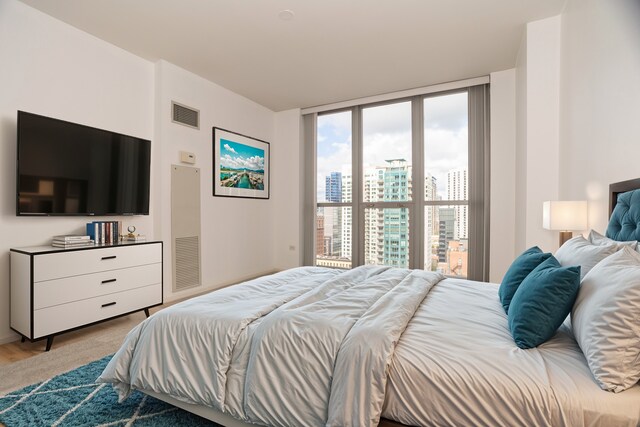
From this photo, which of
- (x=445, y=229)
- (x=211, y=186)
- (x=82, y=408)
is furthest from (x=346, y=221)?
(x=82, y=408)

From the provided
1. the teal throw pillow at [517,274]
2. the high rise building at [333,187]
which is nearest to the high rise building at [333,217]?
the high rise building at [333,187]

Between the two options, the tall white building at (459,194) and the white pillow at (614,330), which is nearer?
the white pillow at (614,330)

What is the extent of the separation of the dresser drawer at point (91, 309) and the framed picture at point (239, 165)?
1.71 metres

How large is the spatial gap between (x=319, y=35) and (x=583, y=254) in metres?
2.88

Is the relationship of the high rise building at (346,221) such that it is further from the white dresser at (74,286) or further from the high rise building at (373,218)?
the white dresser at (74,286)

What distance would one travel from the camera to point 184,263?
4035mm

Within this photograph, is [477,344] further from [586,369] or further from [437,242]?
[437,242]

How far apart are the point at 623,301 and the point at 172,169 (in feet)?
13.2

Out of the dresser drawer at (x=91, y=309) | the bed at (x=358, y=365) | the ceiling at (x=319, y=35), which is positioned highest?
the ceiling at (x=319, y=35)

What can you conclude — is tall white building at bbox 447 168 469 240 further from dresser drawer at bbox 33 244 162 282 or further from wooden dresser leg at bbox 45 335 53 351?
wooden dresser leg at bbox 45 335 53 351

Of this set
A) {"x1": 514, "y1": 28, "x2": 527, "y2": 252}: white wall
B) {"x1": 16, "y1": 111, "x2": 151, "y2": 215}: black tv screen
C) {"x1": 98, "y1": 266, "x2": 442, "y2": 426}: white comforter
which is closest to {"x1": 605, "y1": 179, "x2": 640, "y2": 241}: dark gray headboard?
{"x1": 98, "y1": 266, "x2": 442, "y2": 426}: white comforter

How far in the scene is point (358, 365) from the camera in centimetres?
124

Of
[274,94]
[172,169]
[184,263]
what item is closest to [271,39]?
[274,94]

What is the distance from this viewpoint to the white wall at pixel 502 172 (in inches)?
159
